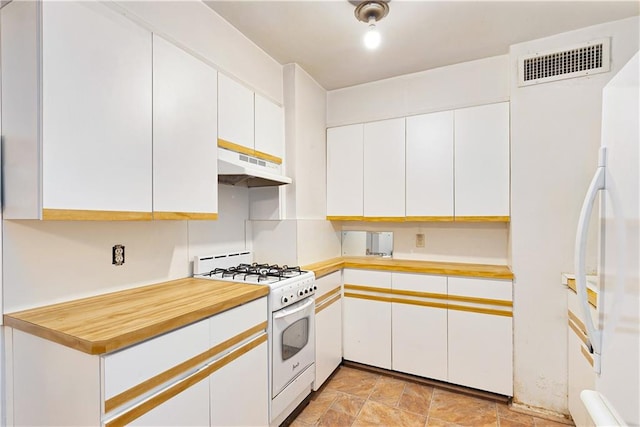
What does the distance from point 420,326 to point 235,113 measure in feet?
6.84

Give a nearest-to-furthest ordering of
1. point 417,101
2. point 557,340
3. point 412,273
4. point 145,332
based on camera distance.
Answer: point 145,332 → point 557,340 → point 412,273 → point 417,101

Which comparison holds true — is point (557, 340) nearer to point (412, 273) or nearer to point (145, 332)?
point (412, 273)

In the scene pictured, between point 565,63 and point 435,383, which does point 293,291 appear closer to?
point 435,383

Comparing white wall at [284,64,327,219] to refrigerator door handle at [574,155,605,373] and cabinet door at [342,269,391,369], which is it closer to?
cabinet door at [342,269,391,369]

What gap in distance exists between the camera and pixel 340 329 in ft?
8.98

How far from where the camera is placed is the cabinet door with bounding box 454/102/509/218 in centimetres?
238

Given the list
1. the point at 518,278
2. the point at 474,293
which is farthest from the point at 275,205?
the point at 518,278

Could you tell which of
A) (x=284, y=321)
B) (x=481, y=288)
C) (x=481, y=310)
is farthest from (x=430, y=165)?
(x=284, y=321)

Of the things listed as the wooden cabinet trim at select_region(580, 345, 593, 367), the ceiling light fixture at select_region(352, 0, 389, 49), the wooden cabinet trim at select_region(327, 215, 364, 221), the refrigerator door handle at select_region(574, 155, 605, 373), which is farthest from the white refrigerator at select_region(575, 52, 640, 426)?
the wooden cabinet trim at select_region(327, 215, 364, 221)

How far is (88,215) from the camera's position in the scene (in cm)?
126

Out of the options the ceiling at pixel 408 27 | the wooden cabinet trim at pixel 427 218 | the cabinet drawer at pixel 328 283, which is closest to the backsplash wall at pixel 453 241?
the wooden cabinet trim at pixel 427 218

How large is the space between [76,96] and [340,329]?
238 cm

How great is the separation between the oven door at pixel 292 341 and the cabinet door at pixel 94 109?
102cm

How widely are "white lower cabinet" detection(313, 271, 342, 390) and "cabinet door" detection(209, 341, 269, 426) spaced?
646 millimetres
